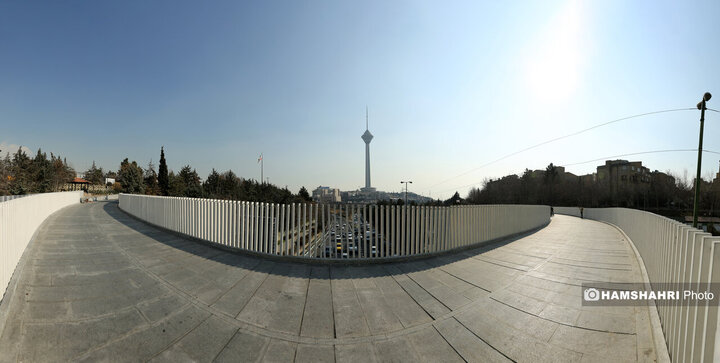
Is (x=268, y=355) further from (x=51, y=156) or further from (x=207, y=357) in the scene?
(x=51, y=156)

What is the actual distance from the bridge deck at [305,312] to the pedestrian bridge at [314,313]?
2 cm

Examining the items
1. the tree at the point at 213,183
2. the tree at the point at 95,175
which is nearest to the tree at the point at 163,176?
the tree at the point at 213,183

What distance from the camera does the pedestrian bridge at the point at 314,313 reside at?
3.11 meters

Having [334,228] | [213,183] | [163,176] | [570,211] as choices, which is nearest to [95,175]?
[163,176]

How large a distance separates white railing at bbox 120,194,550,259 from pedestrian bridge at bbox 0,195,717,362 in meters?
0.49

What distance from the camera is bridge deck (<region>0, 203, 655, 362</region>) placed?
314 centimetres

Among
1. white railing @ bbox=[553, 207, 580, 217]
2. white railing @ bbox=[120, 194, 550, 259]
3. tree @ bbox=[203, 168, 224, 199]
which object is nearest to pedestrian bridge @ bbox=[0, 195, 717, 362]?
white railing @ bbox=[120, 194, 550, 259]

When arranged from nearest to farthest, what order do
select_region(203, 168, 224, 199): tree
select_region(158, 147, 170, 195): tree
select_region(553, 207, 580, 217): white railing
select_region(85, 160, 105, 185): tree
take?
1. select_region(553, 207, 580, 217): white railing
2. select_region(203, 168, 224, 199): tree
3. select_region(158, 147, 170, 195): tree
4. select_region(85, 160, 105, 185): tree

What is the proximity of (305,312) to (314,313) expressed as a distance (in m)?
0.16

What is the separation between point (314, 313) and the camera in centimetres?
403

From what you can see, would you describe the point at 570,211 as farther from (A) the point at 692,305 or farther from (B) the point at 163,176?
(B) the point at 163,176

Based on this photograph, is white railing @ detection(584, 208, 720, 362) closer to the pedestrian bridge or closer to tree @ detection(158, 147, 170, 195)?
the pedestrian bridge

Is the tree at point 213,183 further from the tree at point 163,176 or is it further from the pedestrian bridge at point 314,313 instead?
the pedestrian bridge at point 314,313

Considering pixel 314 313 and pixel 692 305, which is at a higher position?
pixel 692 305
